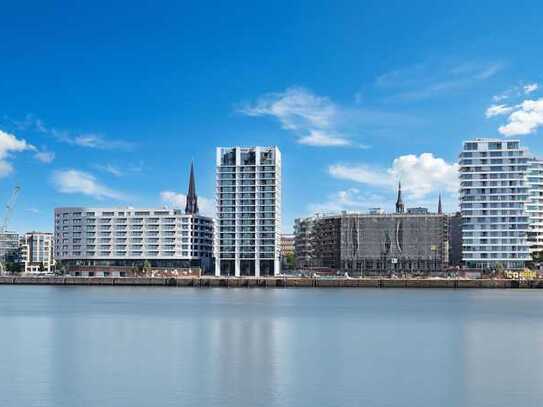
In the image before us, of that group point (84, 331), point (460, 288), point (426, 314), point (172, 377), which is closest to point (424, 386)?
point (172, 377)

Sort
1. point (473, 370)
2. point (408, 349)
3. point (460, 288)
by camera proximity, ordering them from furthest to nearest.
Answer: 1. point (460, 288)
2. point (408, 349)
3. point (473, 370)

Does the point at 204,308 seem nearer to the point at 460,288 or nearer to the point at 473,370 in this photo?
the point at 473,370

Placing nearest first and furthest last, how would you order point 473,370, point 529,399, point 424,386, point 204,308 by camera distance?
point 529,399 → point 424,386 → point 473,370 → point 204,308

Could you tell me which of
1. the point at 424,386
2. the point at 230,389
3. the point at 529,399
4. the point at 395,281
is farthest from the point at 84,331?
the point at 395,281

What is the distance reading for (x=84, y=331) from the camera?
7362 centimetres

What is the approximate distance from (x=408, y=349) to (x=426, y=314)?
37.2 m

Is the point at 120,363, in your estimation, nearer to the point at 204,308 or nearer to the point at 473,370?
the point at 473,370

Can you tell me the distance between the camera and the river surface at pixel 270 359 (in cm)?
4212

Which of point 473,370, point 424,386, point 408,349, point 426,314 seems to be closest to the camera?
point 424,386

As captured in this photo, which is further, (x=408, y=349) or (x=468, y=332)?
(x=468, y=332)

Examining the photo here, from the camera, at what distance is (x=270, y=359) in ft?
181

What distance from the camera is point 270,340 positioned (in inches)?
2635

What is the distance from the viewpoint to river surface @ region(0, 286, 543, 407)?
42.1 metres

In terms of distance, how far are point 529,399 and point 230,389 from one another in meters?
15.8
